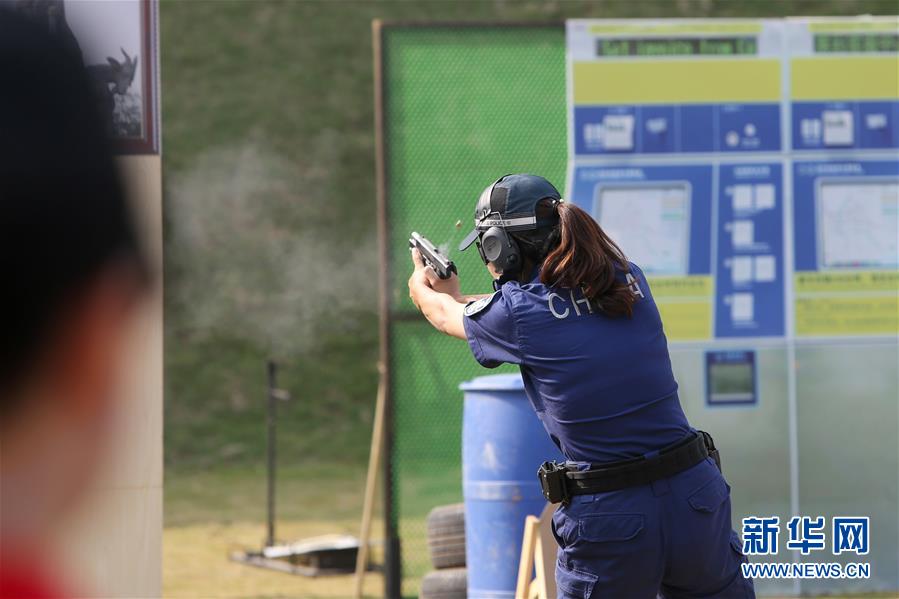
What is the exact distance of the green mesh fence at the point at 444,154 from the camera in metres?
7.27

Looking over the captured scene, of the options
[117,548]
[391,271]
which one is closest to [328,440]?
[391,271]

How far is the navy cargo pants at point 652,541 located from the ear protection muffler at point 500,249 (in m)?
0.78

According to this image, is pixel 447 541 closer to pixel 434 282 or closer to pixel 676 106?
pixel 434 282

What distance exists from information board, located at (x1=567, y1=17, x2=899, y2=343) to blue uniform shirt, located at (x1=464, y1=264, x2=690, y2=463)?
3.55 m

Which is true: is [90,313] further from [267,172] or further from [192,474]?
[267,172]

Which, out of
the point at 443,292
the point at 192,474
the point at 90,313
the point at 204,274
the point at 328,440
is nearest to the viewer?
the point at 443,292

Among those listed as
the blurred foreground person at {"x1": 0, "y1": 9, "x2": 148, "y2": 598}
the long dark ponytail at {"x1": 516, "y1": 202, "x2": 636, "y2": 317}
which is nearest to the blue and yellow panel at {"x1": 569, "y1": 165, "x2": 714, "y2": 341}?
the blurred foreground person at {"x1": 0, "y1": 9, "x2": 148, "y2": 598}

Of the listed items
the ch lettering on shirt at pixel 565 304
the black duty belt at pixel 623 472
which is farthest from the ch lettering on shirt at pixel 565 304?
the black duty belt at pixel 623 472

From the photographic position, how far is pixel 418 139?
24.0 ft

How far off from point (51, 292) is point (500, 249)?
6.04 feet

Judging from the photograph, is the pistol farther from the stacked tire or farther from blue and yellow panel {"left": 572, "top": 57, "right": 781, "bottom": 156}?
blue and yellow panel {"left": 572, "top": 57, "right": 781, "bottom": 156}

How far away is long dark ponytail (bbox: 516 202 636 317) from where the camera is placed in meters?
3.62

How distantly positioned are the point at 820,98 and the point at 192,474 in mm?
8899

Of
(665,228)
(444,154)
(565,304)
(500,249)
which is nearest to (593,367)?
(565,304)
